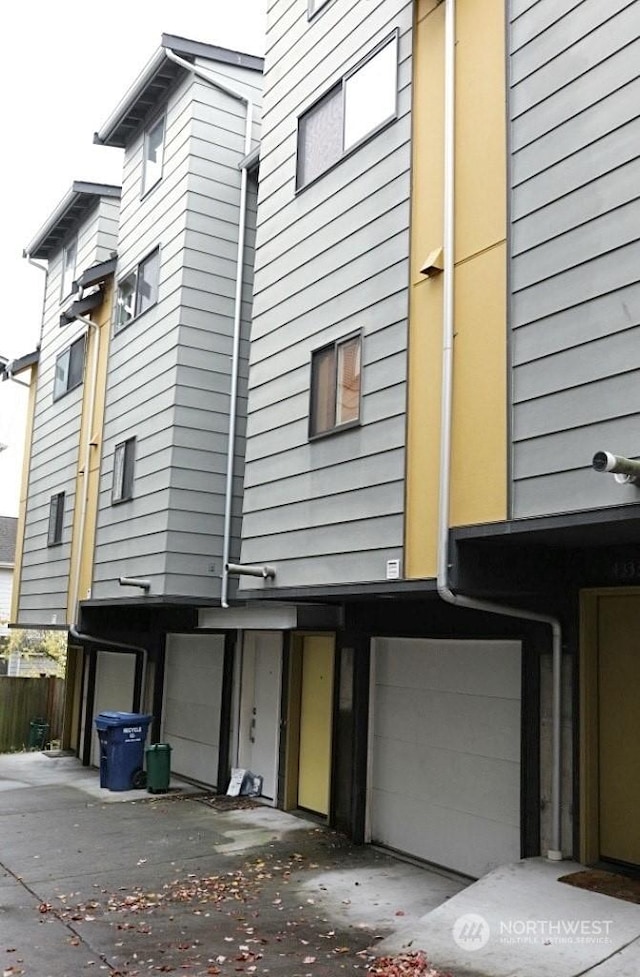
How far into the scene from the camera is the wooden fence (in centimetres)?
2058

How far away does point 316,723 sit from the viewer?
36.9 ft

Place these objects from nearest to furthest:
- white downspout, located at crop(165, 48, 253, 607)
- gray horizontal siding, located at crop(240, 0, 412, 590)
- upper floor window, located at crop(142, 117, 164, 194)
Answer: gray horizontal siding, located at crop(240, 0, 412, 590) → white downspout, located at crop(165, 48, 253, 607) → upper floor window, located at crop(142, 117, 164, 194)

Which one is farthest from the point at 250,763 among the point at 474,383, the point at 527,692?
the point at 474,383

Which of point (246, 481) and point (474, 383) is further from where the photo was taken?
point (246, 481)

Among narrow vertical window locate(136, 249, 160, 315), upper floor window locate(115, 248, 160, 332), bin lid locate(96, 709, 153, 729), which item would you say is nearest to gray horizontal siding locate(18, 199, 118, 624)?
upper floor window locate(115, 248, 160, 332)

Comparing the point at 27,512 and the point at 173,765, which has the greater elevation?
the point at 27,512

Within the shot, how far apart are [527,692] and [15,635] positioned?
22536mm

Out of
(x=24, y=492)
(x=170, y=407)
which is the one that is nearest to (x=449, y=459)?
(x=170, y=407)

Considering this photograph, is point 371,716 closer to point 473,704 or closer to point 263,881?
point 473,704

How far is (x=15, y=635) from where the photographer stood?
1069 inches

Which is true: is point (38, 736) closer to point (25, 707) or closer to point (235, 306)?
point (25, 707)

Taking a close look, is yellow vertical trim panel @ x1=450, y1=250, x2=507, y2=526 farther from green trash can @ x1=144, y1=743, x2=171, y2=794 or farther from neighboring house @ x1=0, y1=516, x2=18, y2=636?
neighboring house @ x1=0, y1=516, x2=18, y2=636

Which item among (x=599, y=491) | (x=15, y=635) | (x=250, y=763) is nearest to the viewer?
(x=599, y=491)

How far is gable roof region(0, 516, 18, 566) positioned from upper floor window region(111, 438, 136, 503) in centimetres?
2159
